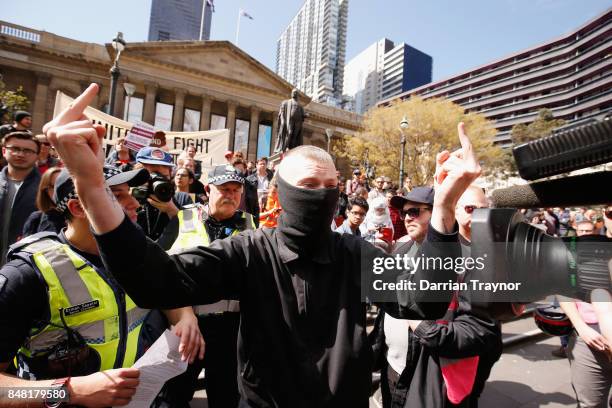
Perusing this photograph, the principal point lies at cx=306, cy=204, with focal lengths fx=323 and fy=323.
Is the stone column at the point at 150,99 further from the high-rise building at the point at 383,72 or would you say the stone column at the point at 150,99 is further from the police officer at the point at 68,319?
the high-rise building at the point at 383,72

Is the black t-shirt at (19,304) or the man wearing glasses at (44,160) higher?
the man wearing glasses at (44,160)

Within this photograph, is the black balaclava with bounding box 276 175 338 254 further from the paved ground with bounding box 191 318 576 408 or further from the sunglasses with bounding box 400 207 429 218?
the paved ground with bounding box 191 318 576 408

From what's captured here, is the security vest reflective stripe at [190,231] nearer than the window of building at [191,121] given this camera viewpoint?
Yes

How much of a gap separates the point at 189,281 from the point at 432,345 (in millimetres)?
1525

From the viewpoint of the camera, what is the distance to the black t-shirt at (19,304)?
1.35 metres

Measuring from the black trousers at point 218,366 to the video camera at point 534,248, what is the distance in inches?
82.7

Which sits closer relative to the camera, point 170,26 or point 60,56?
point 60,56

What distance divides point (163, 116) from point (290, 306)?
109 feet

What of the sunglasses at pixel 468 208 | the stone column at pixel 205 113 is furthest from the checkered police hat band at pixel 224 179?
the stone column at pixel 205 113

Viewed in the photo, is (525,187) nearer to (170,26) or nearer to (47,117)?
(47,117)

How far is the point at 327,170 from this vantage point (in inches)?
60.3

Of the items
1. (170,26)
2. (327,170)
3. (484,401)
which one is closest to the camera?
(327,170)

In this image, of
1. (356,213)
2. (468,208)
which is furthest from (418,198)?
(356,213)

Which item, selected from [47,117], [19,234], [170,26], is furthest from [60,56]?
[170,26]
